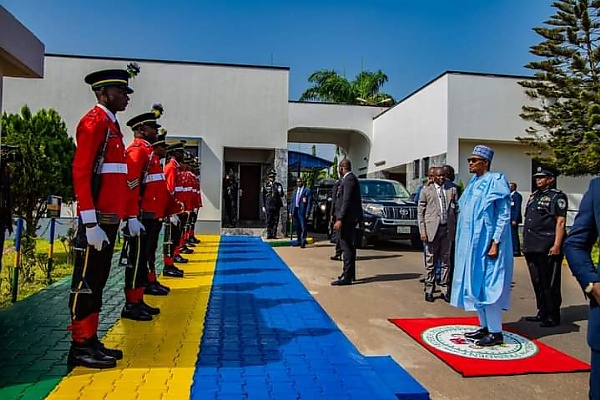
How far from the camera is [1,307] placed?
5574mm

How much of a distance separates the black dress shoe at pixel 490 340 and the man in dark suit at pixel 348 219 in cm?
318

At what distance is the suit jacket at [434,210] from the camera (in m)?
7.02

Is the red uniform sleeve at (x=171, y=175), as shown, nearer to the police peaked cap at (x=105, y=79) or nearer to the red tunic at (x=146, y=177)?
the red tunic at (x=146, y=177)

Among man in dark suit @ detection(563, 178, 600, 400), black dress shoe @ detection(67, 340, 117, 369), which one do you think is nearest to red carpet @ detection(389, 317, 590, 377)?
man in dark suit @ detection(563, 178, 600, 400)

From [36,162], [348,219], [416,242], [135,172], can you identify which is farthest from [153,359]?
[416,242]

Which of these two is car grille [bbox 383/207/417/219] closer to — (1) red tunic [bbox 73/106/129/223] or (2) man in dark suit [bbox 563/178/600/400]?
(1) red tunic [bbox 73/106/129/223]

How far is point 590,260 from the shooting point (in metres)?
2.36

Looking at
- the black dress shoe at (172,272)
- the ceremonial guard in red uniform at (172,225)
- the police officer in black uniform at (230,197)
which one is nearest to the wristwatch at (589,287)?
the ceremonial guard in red uniform at (172,225)

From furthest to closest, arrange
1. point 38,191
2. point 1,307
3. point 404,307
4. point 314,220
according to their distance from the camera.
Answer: point 314,220 < point 38,191 < point 404,307 < point 1,307

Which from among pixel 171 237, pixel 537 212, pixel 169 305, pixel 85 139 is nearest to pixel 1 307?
pixel 169 305

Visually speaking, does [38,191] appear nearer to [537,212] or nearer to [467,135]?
[537,212]

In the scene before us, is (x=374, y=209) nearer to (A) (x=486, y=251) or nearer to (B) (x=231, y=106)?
(B) (x=231, y=106)

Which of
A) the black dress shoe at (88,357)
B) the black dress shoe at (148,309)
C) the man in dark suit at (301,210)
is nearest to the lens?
the black dress shoe at (88,357)

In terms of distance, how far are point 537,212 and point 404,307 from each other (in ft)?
6.45
